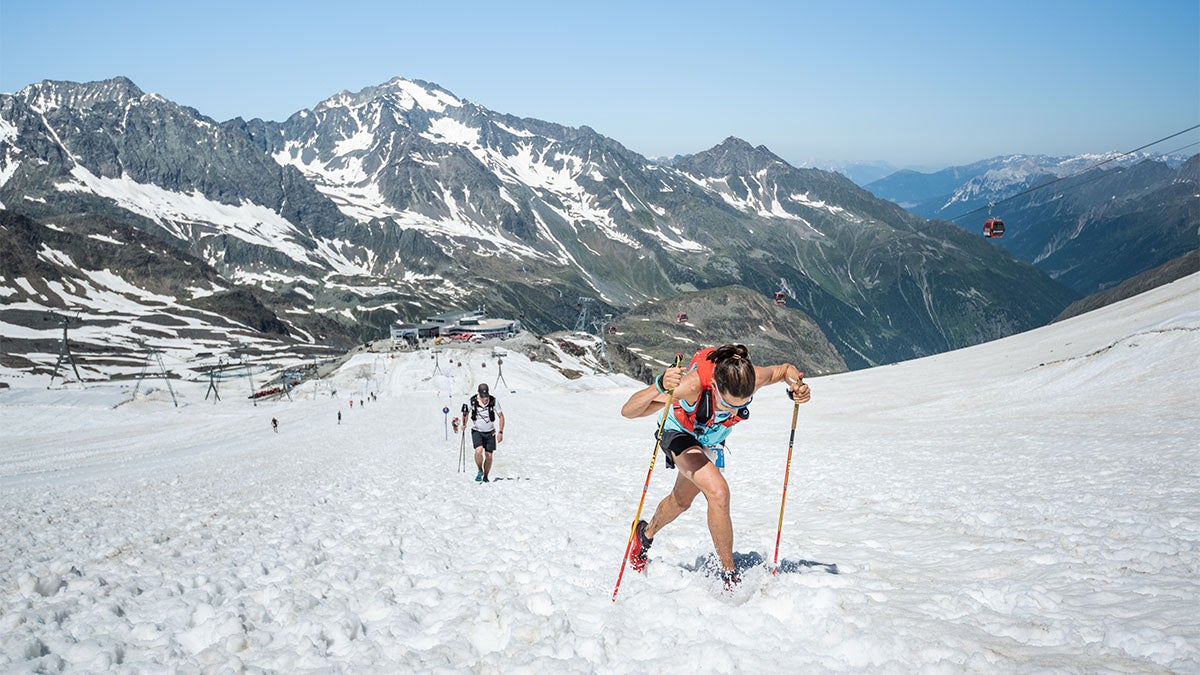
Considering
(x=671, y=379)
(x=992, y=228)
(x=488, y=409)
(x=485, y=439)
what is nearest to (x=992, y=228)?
(x=992, y=228)

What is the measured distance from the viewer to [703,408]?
7926 millimetres

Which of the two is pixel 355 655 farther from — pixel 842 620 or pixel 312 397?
pixel 312 397

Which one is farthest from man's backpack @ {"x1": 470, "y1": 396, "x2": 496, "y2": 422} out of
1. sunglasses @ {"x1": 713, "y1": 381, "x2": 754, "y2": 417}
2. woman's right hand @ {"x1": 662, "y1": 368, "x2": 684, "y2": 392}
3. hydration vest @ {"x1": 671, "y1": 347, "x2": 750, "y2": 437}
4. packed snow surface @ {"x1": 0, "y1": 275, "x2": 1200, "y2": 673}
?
sunglasses @ {"x1": 713, "y1": 381, "x2": 754, "y2": 417}

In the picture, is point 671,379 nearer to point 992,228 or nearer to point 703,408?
point 703,408

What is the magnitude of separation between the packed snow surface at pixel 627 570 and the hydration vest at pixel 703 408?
182 cm

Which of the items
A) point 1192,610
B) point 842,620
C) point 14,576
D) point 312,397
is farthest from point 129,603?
point 312,397

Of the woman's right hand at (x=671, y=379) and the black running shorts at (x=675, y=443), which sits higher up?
the woman's right hand at (x=671, y=379)

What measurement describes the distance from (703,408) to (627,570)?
2.44 meters

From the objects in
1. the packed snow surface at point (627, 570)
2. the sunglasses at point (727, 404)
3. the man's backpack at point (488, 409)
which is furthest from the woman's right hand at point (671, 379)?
the man's backpack at point (488, 409)

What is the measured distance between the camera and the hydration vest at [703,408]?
7.77 metres

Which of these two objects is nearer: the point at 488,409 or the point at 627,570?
the point at 627,570

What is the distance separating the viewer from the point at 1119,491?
39.1ft

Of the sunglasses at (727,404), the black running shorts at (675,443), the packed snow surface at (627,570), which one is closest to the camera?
the packed snow surface at (627,570)

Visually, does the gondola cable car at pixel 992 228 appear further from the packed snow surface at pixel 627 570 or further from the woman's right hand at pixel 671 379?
the woman's right hand at pixel 671 379
